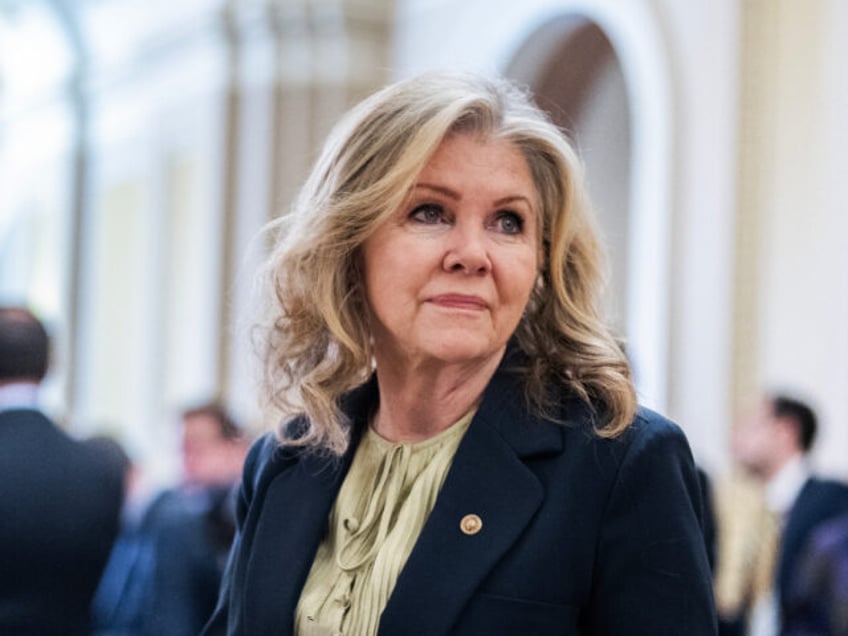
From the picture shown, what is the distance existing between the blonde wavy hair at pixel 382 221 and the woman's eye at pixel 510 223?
73mm

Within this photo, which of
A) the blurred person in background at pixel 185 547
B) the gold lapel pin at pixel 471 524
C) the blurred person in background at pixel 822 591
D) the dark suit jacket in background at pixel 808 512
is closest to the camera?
the gold lapel pin at pixel 471 524

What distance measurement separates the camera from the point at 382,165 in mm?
2410

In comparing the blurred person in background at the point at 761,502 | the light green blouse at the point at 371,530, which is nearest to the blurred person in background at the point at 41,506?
the light green blouse at the point at 371,530

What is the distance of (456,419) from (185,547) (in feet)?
11.7

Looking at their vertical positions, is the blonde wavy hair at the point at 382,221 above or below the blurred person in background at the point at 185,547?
above

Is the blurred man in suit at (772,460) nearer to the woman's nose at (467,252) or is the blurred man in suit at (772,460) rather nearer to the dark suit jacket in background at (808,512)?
the dark suit jacket in background at (808,512)

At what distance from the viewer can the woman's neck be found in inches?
98.4

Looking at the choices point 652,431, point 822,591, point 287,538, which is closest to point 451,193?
point 652,431

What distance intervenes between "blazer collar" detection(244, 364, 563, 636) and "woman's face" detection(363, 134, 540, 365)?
0.46ft

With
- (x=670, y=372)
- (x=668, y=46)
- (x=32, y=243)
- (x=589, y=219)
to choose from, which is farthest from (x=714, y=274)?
(x=32, y=243)

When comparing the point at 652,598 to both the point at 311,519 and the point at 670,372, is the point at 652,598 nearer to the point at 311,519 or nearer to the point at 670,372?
the point at 311,519

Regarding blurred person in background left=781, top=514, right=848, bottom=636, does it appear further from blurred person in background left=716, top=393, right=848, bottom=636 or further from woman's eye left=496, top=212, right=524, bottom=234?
woman's eye left=496, top=212, right=524, bottom=234

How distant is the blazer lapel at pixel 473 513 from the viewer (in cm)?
224

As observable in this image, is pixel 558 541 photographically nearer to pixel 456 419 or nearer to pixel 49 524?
pixel 456 419
